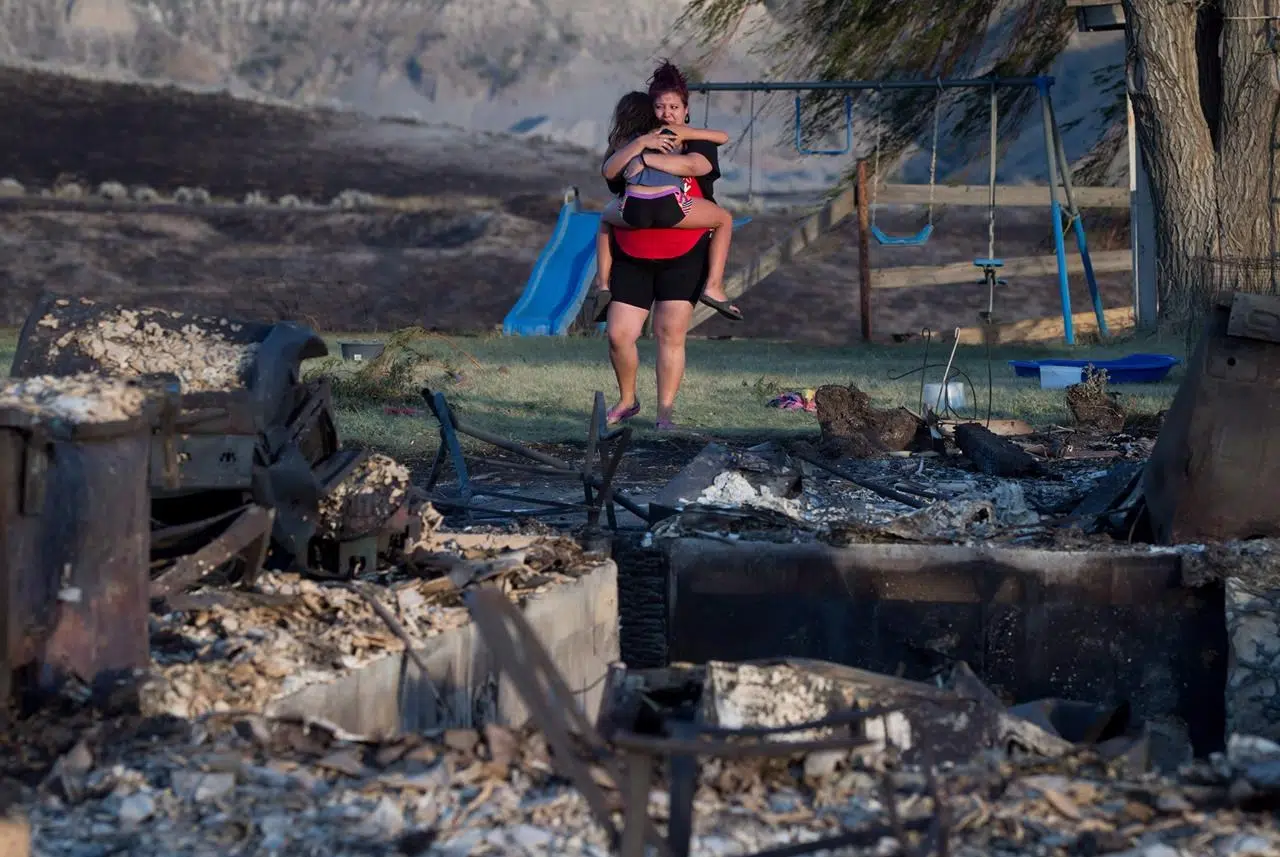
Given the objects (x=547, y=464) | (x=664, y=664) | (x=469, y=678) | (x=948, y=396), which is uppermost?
(x=948, y=396)

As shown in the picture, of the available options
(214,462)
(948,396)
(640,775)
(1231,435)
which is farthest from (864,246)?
(640,775)

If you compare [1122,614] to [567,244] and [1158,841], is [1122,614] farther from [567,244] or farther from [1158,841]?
[567,244]

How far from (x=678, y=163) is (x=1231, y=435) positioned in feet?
11.1

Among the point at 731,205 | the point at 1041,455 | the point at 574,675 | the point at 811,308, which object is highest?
the point at 731,205

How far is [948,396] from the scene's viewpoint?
31.5 feet

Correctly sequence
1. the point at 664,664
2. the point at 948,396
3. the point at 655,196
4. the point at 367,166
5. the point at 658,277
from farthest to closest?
the point at 367,166, the point at 948,396, the point at 658,277, the point at 655,196, the point at 664,664

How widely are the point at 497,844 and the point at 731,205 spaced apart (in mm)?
25757

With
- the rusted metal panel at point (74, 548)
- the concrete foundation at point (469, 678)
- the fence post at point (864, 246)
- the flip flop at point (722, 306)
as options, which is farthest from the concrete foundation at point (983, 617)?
the fence post at point (864, 246)

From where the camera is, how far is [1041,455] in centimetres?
783

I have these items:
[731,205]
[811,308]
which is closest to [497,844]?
[811,308]

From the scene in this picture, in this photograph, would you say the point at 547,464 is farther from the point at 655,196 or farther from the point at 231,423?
the point at 231,423

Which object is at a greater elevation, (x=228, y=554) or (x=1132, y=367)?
(x=1132, y=367)

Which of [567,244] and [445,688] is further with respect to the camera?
[567,244]

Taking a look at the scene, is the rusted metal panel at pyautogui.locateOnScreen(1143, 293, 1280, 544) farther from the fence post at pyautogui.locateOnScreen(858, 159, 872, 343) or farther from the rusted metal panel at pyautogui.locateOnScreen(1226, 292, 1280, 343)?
the fence post at pyautogui.locateOnScreen(858, 159, 872, 343)
